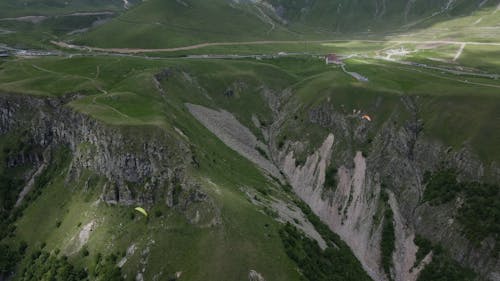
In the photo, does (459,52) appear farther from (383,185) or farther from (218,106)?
(218,106)

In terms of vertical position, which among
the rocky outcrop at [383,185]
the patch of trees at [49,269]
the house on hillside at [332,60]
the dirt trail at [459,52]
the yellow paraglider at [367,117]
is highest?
the dirt trail at [459,52]

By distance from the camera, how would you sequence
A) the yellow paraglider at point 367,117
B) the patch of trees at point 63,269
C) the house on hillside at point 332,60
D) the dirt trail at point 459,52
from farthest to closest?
the house on hillside at point 332,60 → the dirt trail at point 459,52 → the yellow paraglider at point 367,117 → the patch of trees at point 63,269

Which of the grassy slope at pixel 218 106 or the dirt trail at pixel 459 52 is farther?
the dirt trail at pixel 459 52

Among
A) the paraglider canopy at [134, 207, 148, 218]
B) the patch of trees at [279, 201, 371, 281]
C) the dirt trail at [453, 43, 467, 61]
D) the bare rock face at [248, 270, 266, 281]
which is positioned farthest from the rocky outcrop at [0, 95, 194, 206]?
the dirt trail at [453, 43, 467, 61]

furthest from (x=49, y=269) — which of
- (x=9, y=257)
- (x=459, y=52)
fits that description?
(x=459, y=52)

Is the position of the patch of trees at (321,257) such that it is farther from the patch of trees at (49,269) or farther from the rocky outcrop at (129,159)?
the patch of trees at (49,269)

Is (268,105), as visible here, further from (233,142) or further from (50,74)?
(50,74)

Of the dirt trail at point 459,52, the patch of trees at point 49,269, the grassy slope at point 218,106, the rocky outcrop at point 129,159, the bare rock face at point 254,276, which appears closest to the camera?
the bare rock face at point 254,276

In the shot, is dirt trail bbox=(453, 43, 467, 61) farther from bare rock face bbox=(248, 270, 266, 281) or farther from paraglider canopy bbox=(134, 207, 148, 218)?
paraglider canopy bbox=(134, 207, 148, 218)

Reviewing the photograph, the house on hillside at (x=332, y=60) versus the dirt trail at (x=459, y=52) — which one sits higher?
the dirt trail at (x=459, y=52)

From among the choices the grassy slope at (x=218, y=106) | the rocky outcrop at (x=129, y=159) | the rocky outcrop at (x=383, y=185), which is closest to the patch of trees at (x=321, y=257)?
the grassy slope at (x=218, y=106)
